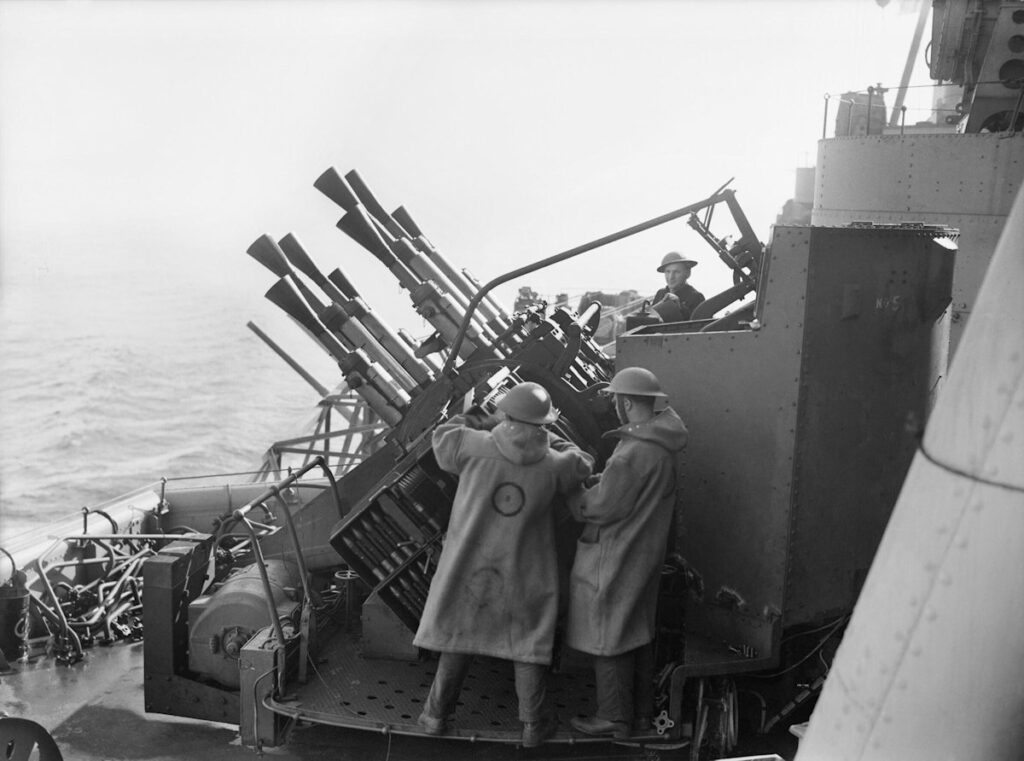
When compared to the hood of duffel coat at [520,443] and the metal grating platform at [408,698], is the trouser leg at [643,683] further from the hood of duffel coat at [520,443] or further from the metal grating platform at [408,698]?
the hood of duffel coat at [520,443]

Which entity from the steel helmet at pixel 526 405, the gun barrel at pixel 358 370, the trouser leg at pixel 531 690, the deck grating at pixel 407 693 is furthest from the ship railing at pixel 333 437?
the steel helmet at pixel 526 405

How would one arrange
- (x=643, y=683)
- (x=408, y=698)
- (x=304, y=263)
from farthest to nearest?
(x=304, y=263), (x=408, y=698), (x=643, y=683)

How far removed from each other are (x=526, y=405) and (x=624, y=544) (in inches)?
28.6

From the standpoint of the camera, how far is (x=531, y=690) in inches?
184

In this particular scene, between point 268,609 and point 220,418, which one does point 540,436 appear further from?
point 220,418

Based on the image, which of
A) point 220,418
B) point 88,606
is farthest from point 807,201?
point 88,606

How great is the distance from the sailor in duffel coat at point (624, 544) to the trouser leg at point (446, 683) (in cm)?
48

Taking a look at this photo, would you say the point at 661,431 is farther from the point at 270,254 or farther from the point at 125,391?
the point at 125,391

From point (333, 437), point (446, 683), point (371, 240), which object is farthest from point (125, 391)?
point (446, 683)

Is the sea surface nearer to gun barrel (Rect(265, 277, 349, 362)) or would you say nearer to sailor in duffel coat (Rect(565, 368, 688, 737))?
gun barrel (Rect(265, 277, 349, 362))

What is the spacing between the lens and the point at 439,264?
762 centimetres

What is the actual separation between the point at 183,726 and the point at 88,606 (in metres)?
1.87

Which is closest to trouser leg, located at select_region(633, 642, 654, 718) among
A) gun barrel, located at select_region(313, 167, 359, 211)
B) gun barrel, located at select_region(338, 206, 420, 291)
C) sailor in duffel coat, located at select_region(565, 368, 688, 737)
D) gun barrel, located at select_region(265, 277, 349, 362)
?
sailor in duffel coat, located at select_region(565, 368, 688, 737)

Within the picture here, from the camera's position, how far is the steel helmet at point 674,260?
7585 millimetres
